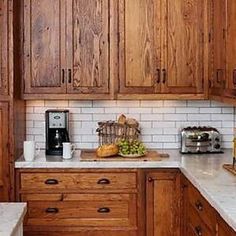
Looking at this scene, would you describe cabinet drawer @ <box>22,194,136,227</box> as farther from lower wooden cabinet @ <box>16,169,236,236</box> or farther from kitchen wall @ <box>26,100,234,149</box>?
kitchen wall @ <box>26,100,234,149</box>

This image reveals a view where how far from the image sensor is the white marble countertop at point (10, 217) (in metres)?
2.14

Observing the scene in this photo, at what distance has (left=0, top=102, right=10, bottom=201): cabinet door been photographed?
13.3ft

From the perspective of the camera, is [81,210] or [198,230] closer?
[198,230]

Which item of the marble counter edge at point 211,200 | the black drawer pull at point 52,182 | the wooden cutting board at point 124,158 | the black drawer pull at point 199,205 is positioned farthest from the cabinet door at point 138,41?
the black drawer pull at point 199,205

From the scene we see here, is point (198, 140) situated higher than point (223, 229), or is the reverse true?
point (198, 140)

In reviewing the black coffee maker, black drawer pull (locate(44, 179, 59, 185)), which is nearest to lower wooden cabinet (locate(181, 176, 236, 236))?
black drawer pull (locate(44, 179, 59, 185))

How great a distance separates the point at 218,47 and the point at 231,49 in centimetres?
47

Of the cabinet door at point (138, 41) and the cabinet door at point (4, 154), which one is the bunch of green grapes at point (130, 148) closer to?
the cabinet door at point (138, 41)

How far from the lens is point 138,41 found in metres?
4.34

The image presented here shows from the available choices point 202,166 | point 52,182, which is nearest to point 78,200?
point 52,182

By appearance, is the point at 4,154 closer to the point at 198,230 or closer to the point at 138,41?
the point at 138,41

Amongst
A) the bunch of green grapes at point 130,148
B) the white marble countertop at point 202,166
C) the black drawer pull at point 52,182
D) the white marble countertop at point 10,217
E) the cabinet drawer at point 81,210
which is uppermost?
the bunch of green grapes at point 130,148

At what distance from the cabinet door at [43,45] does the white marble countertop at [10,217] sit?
1862 mm

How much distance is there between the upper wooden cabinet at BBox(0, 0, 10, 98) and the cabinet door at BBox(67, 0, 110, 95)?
0.51 metres
